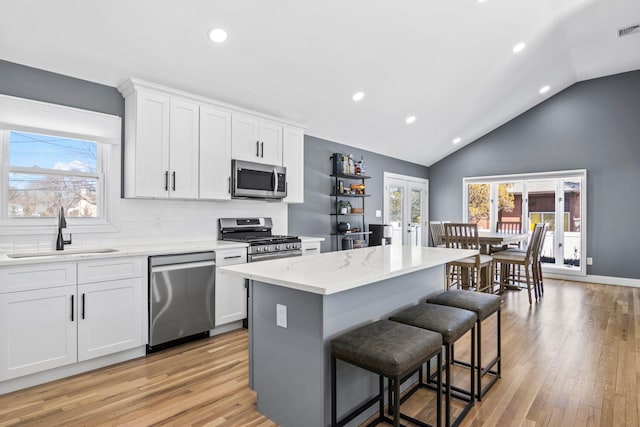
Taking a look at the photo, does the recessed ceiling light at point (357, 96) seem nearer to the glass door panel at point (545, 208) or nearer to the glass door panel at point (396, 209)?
the glass door panel at point (396, 209)

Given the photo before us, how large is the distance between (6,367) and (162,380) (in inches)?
38.8

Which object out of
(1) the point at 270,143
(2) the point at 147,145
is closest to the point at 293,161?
(1) the point at 270,143

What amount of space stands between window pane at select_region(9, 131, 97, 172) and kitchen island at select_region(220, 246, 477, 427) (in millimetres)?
2213

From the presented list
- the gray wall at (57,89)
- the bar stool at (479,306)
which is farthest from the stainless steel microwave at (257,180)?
the bar stool at (479,306)

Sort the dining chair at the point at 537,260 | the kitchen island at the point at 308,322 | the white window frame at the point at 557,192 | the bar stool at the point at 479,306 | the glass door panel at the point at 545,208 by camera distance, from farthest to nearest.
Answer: the glass door panel at the point at 545,208 → the white window frame at the point at 557,192 → the dining chair at the point at 537,260 → the bar stool at the point at 479,306 → the kitchen island at the point at 308,322

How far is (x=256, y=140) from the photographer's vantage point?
4.16 m

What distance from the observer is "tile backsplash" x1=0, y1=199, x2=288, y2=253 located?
2.94 m

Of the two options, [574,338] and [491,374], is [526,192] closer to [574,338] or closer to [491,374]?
[574,338]

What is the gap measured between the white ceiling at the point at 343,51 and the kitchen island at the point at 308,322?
2.14 metres

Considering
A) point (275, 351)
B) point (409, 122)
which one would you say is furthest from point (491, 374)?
point (409, 122)

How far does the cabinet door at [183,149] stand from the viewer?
3.45 meters

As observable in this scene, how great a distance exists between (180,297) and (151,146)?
1.43 metres

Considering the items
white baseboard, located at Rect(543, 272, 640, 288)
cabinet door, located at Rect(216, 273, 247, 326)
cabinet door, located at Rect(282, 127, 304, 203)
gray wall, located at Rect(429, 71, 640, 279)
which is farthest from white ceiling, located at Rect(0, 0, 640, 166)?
white baseboard, located at Rect(543, 272, 640, 288)

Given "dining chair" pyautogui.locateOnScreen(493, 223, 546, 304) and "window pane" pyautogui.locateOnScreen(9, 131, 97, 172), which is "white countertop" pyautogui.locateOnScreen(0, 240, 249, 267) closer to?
"window pane" pyautogui.locateOnScreen(9, 131, 97, 172)
